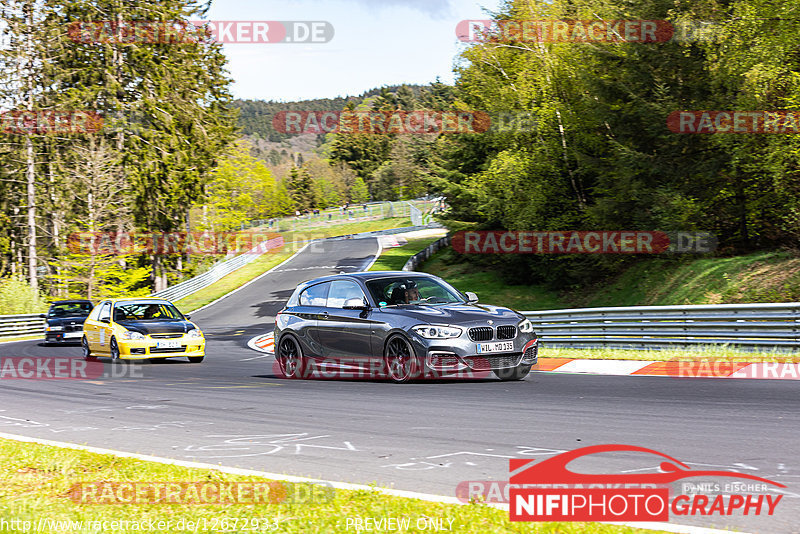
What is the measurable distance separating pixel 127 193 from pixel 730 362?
44.0 meters

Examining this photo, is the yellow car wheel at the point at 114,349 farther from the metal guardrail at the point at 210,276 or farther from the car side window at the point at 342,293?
the metal guardrail at the point at 210,276

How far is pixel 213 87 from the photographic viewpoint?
60188 millimetres

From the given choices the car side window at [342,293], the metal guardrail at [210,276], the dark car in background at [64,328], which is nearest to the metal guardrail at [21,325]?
the dark car in background at [64,328]

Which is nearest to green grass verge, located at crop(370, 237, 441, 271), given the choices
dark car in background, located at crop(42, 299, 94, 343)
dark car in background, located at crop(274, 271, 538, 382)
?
dark car in background, located at crop(42, 299, 94, 343)

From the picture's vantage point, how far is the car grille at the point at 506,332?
11.6 meters

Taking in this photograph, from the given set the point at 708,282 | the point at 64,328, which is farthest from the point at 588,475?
the point at 64,328

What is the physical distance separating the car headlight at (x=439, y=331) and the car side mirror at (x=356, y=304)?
152 cm

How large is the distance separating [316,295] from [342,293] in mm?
768

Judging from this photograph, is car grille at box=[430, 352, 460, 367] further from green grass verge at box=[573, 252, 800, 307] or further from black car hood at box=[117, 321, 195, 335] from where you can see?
green grass verge at box=[573, 252, 800, 307]

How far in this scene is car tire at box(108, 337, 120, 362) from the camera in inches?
749

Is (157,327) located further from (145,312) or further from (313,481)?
(313,481)

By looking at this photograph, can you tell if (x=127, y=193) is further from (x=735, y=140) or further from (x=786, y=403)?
(x=786, y=403)

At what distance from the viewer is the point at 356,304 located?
1290cm

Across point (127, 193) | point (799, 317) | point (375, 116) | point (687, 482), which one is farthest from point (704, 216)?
point (375, 116)
